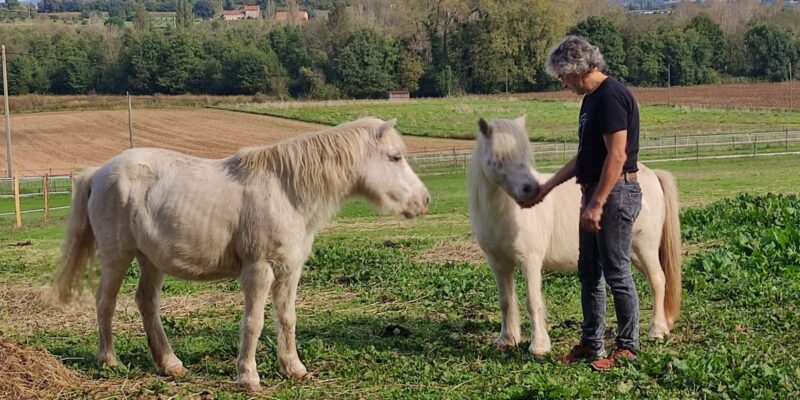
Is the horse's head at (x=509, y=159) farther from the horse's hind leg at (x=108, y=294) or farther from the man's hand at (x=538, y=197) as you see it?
the horse's hind leg at (x=108, y=294)

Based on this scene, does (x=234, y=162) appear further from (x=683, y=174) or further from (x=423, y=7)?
(x=423, y=7)

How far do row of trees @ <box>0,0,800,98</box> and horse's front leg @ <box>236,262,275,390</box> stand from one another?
72.6m

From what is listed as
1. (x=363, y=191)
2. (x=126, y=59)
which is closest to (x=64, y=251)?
(x=363, y=191)

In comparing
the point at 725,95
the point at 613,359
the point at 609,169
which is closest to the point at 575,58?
the point at 609,169

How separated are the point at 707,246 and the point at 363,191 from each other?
6.21m

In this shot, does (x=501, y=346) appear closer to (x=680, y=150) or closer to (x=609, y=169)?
(x=609, y=169)

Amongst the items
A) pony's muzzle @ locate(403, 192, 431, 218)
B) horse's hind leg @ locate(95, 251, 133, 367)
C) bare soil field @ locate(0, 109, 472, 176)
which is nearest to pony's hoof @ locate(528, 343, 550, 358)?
pony's muzzle @ locate(403, 192, 431, 218)

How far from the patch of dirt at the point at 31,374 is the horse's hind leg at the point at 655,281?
4457 mm

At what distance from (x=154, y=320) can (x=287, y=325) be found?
43.1 inches

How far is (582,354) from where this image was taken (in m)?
6.16

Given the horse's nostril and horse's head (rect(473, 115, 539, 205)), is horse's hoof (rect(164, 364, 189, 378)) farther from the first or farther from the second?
the horse's nostril

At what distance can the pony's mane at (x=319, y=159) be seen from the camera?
6.11 m

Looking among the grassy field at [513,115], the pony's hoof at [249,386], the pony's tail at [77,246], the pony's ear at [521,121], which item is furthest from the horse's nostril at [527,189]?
the grassy field at [513,115]

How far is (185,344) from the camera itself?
7.16m
